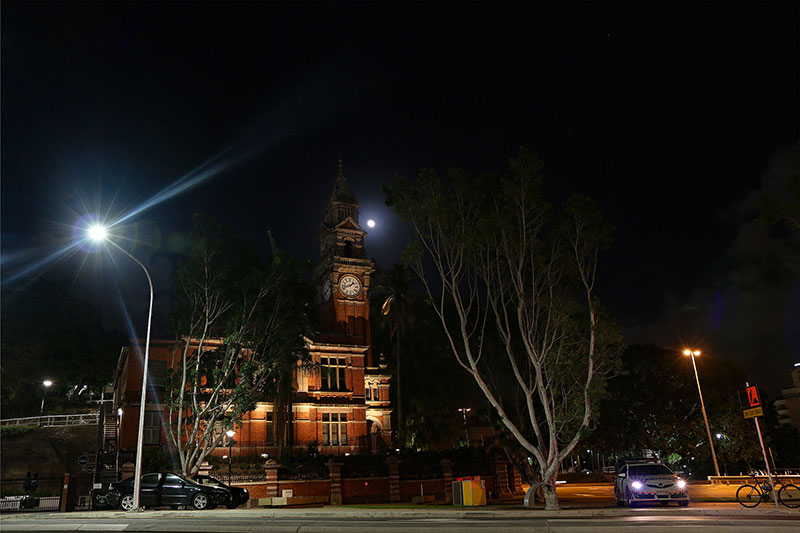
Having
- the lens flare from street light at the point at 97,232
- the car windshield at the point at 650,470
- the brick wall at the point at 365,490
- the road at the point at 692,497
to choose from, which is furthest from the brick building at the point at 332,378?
the car windshield at the point at 650,470

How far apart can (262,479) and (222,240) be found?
15.3m

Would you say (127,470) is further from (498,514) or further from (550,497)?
(550,497)

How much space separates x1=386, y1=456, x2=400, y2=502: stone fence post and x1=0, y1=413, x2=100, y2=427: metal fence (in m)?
26.6

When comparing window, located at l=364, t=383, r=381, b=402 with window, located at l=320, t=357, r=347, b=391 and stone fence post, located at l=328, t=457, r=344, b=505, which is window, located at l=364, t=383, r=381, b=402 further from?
stone fence post, located at l=328, t=457, r=344, b=505

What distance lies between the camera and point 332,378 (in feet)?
175

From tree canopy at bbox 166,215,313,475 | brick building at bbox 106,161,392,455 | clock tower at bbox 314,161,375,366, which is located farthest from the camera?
clock tower at bbox 314,161,375,366

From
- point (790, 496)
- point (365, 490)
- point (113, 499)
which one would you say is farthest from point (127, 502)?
point (790, 496)

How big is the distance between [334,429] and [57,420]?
24250 mm

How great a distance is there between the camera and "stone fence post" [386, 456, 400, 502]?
112 feet

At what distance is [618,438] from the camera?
52.2m

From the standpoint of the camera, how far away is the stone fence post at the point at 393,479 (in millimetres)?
34219

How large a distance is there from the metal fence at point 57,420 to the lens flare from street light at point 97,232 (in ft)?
102

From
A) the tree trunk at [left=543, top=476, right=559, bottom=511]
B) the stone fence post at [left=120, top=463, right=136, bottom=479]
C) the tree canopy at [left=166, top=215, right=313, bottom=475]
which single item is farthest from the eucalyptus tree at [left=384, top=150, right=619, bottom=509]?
the stone fence post at [left=120, top=463, right=136, bottom=479]

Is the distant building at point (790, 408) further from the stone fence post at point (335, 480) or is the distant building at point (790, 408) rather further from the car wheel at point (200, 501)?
the stone fence post at point (335, 480)
